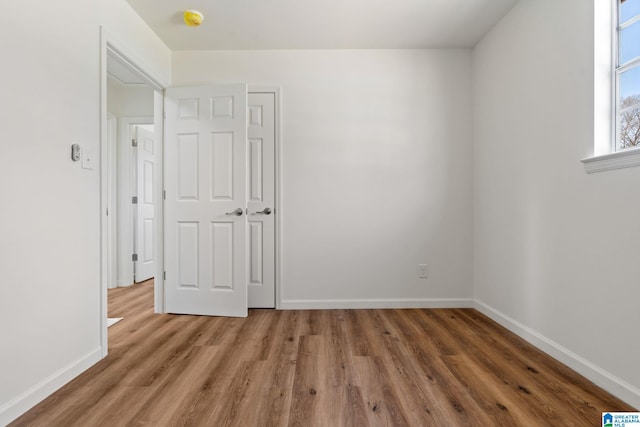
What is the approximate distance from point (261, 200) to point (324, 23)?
1.62 metres

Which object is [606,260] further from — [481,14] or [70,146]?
[70,146]

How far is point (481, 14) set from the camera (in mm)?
2572

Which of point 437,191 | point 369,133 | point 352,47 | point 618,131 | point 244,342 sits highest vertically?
point 352,47

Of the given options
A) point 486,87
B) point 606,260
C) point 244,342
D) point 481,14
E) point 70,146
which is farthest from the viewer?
point 486,87

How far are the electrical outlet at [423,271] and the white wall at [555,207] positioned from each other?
490 millimetres

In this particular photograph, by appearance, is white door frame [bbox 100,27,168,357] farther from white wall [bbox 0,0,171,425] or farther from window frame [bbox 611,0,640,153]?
window frame [bbox 611,0,640,153]

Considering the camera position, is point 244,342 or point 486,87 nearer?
point 244,342

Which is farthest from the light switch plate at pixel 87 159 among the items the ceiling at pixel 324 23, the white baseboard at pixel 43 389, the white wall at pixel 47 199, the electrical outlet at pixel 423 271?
the electrical outlet at pixel 423 271

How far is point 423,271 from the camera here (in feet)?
10.3

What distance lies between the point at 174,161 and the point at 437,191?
2469 millimetres

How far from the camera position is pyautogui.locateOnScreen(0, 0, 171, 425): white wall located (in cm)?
145

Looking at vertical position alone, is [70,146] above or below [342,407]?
above

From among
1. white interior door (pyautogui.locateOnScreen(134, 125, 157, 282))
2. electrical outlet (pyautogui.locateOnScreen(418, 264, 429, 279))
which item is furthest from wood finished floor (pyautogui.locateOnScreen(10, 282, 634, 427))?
white interior door (pyautogui.locateOnScreen(134, 125, 157, 282))

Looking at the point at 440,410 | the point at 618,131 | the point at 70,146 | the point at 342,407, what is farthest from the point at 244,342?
the point at 618,131
